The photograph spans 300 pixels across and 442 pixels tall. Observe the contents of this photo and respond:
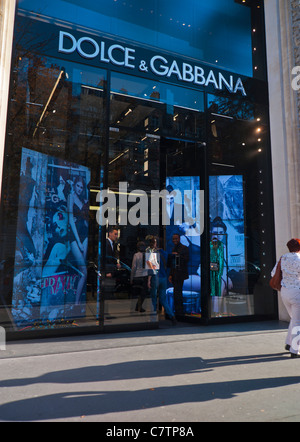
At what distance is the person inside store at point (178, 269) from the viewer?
8328mm

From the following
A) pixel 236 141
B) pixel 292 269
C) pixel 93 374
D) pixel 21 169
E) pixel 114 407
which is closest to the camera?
pixel 114 407

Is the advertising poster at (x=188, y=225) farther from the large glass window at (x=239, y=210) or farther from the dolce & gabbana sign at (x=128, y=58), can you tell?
the dolce & gabbana sign at (x=128, y=58)

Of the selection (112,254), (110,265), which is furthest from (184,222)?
(110,265)

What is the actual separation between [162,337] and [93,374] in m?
2.30

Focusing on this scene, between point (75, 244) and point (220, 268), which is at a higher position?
point (75, 244)

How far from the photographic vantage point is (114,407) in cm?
329

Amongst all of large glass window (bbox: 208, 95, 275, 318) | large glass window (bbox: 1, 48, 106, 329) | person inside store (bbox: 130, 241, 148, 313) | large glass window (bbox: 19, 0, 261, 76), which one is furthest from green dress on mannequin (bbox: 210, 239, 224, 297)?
large glass window (bbox: 19, 0, 261, 76)

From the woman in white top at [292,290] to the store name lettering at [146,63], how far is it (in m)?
4.73

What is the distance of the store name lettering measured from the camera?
680cm

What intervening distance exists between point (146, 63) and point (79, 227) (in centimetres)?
400

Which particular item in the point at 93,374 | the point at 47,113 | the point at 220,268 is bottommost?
the point at 93,374

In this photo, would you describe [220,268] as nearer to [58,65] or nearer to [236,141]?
[236,141]

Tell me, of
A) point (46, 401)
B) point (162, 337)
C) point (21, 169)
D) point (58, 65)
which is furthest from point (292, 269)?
point (58, 65)

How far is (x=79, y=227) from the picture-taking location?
6777 mm
